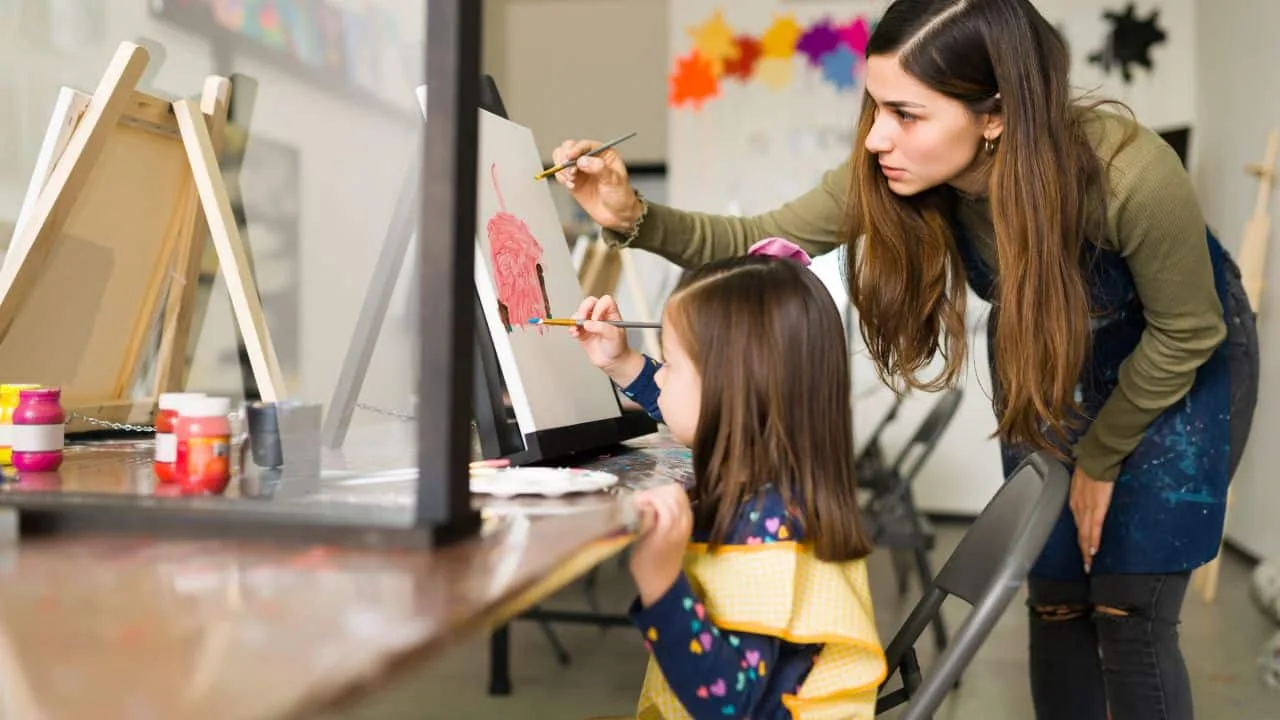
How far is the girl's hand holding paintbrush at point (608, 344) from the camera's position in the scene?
1377 millimetres

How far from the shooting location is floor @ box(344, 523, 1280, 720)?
244 centimetres

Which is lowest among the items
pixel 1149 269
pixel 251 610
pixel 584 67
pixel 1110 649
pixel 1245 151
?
pixel 1110 649

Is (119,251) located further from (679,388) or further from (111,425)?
(679,388)

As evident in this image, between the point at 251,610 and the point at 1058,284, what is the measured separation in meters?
1.01

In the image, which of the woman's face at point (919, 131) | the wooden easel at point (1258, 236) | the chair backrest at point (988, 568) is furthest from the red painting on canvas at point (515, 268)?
the wooden easel at point (1258, 236)

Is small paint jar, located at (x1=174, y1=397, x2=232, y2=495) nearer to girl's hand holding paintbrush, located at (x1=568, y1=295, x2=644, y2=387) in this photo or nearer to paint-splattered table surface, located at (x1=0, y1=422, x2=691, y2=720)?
paint-splattered table surface, located at (x1=0, y1=422, x2=691, y2=720)

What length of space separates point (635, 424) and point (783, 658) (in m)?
0.60

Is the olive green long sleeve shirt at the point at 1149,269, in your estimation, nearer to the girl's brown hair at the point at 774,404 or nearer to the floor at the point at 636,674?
the girl's brown hair at the point at 774,404

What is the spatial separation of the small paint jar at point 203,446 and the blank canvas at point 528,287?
0.34 m

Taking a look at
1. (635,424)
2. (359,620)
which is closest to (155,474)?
(359,620)

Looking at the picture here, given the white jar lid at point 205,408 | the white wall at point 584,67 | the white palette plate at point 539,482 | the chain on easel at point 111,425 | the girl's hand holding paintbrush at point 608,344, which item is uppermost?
the white wall at point 584,67

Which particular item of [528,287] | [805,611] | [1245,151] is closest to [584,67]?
[1245,151]

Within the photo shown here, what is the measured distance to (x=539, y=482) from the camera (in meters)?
1.02

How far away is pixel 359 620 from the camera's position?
58 centimetres
